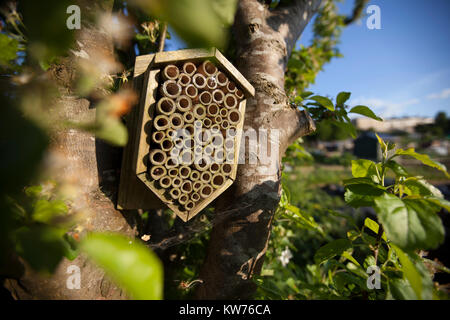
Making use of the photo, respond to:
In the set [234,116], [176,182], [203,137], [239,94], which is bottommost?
[176,182]

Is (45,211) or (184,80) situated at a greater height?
(184,80)

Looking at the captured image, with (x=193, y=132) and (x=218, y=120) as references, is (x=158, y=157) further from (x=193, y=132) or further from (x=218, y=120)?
(x=218, y=120)

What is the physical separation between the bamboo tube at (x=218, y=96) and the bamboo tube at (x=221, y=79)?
0.03m

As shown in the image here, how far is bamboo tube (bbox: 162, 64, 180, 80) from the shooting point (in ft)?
2.87

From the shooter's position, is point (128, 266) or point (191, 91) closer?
point (128, 266)

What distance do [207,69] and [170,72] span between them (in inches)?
6.8

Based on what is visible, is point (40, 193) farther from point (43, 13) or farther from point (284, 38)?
point (284, 38)

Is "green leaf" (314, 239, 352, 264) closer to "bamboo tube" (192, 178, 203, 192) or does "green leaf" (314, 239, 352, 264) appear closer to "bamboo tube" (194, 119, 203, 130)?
"bamboo tube" (192, 178, 203, 192)

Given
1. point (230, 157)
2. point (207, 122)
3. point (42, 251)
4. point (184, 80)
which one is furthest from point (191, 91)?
point (42, 251)

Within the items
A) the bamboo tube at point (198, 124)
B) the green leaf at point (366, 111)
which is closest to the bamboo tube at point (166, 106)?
the bamboo tube at point (198, 124)

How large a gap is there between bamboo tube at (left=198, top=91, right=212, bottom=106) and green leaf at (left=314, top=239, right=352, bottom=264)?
829mm

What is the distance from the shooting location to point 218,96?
974 mm

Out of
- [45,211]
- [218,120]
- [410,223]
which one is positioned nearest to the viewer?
[45,211]

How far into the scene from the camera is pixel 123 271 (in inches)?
8.5
